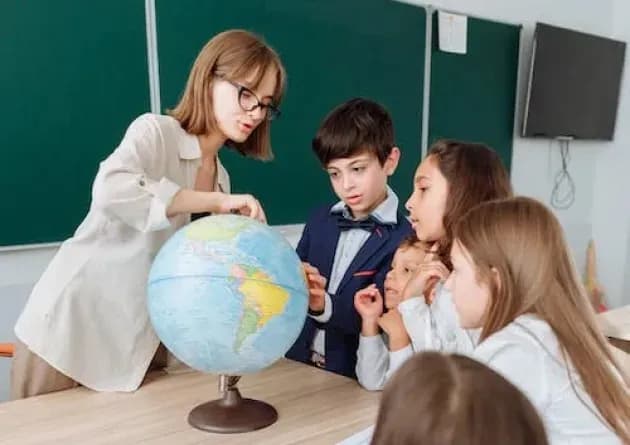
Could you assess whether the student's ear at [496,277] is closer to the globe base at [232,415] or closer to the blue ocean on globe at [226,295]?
the blue ocean on globe at [226,295]

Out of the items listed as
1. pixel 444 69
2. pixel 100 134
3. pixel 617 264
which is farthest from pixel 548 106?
pixel 100 134

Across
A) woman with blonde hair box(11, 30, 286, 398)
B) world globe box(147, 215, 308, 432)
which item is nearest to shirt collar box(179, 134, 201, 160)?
woman with blonde hair box(11, 30, 286, 398)

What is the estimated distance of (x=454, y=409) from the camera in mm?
600

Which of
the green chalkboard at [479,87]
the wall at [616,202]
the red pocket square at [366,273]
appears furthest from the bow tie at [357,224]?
the wall at [616,202]

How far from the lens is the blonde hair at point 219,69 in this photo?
1503mm

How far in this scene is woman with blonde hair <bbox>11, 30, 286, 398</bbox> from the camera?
55.1 inches

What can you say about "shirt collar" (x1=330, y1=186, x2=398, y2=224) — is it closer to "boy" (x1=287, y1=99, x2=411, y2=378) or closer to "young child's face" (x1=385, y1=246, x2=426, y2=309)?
"boy" (x1=287, y1=99, x2=411, y2=378)

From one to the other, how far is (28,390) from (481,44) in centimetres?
352

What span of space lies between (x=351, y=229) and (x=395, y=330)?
1.28 feet

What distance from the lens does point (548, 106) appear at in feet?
14.9

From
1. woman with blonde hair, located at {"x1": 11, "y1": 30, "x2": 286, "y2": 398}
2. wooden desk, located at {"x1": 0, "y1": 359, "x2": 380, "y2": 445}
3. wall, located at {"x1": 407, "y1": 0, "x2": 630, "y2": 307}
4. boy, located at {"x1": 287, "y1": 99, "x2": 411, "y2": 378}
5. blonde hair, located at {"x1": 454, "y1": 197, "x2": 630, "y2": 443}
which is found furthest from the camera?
wall, located at {"x1": 407, "y1": 0, "x2": 630, "y2": 307}

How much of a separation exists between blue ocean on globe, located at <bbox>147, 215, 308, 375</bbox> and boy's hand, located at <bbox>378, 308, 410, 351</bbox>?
0.33m

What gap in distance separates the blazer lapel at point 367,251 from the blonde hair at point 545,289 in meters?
0.55

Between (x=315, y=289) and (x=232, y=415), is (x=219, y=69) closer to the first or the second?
(x=315, y=289)
